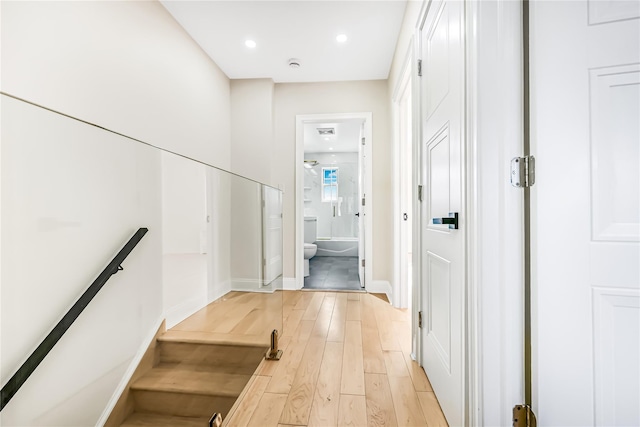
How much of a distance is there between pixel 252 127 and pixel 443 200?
2.72 m

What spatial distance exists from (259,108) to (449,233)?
288cm

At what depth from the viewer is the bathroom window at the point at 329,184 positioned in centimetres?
689

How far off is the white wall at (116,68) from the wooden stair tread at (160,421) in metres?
1.44

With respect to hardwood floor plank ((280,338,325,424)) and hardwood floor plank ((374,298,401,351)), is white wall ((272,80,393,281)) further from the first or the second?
hardwood floor plank ((280,338,325,424))

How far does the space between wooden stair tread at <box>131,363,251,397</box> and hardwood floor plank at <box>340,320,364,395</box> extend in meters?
0.54

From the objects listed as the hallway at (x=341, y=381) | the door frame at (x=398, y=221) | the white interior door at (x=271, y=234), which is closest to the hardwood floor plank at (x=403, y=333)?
the hallway at (x=341, y=381)

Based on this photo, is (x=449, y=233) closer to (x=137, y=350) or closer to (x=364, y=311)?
(x=137, y=350)

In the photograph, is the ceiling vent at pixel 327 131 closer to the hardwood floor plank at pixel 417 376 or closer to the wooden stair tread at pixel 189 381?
the hardwood floor plank at pixel 417 376

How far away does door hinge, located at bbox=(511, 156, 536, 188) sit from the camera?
853 millimetres

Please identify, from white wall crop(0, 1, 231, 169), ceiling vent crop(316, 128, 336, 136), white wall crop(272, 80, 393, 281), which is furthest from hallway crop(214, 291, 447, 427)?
ceiling vent crop(316, 128, 336, 136)

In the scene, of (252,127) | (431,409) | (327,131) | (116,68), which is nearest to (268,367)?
(431,409)

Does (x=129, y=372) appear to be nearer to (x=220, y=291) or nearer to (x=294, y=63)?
(x=220, y=291)

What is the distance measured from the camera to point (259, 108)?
335 cm

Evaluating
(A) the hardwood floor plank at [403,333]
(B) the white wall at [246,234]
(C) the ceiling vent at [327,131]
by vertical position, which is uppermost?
(C) the ceiling vent at [327,131]
